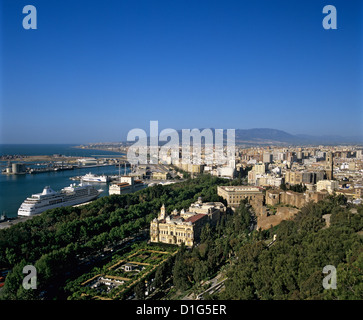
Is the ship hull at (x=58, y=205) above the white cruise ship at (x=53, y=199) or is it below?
below

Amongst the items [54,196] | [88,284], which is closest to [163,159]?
[54,196]

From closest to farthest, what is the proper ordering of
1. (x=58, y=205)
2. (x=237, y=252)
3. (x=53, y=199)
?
(x=237, y=252) → (x=53, y=199) → (x=58, y=205)

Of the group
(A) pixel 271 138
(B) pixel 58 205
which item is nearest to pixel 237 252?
(B) pixel 58 205

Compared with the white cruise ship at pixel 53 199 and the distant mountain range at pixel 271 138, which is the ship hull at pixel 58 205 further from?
the distant mountain range at pixel 271 138

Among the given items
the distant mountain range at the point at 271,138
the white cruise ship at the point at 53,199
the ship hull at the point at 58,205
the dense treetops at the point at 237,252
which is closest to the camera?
the dense treetops at the point at 237,252

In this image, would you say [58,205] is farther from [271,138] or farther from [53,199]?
[271,138]


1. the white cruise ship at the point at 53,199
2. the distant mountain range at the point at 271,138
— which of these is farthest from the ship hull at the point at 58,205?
the distant mountain range at the point at 271,138

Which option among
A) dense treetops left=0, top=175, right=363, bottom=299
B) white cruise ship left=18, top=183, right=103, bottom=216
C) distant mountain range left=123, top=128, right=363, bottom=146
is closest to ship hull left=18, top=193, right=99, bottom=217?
white cruise ship left=18, top=183, right=103, bottom=216

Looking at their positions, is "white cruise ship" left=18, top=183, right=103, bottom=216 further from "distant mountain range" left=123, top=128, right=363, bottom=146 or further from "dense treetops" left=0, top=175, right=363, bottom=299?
"distant mountain range" left=123, top=128, right=363, bottom=146
